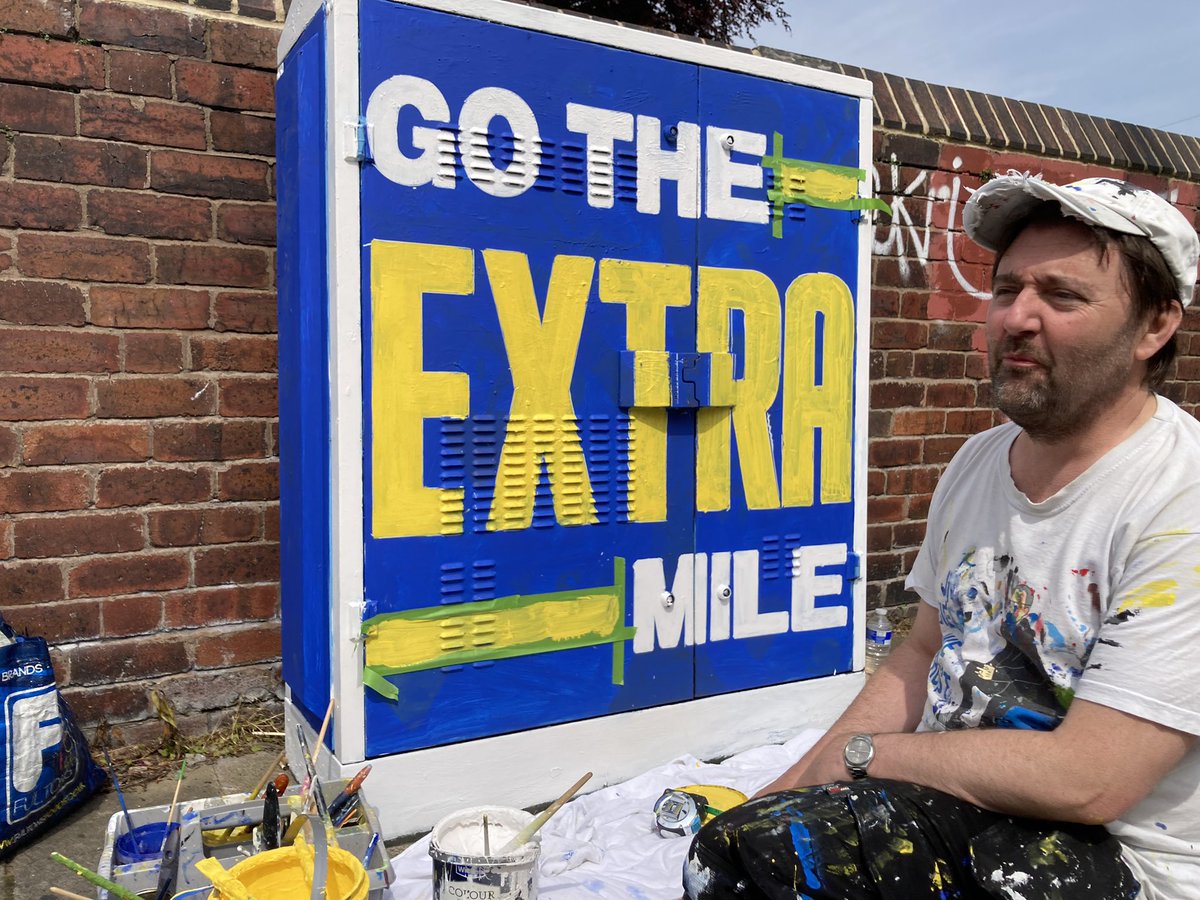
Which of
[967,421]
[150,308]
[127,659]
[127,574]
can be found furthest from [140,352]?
[967,421]

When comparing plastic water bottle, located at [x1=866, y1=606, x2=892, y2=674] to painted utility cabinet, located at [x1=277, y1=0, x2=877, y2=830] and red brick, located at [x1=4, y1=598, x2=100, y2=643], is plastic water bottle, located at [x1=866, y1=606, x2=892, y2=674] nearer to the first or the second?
painted utility cabinet, located at [x1=277, y1=0, x2=877, y2=830]

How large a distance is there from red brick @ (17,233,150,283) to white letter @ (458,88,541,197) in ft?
3.91

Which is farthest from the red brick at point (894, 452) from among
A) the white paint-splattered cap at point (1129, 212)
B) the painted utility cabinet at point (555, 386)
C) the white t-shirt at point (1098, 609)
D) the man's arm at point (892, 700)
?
the white paint-splattered cap at point (1129, 212)

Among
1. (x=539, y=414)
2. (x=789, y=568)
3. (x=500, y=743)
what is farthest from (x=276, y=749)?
(x=789, y=568)

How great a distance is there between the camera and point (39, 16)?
2.90 metres

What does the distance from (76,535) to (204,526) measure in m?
0.39

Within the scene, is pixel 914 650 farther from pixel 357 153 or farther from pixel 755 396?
pixel 357 153

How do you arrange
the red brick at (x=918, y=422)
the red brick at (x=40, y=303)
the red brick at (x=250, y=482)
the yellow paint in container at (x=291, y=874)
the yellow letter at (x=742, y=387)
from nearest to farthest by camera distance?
the yellow paint in container at (x=291, y=874), the red brick at (x=40, y=303), the yellow letter at (x=742, y=387), the red brick at (x=250, y=482), the red brick at (x=918, y=422)

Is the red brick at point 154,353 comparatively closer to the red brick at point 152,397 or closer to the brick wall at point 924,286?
the red brick at point 152,397

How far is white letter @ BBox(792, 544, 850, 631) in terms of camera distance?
338 cm

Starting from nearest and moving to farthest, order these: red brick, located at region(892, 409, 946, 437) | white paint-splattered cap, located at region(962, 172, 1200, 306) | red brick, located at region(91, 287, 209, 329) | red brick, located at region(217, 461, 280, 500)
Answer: white paint-splattered cap, located at region(962, 172, 1200, 306) < red brick, located at region(91, 287, 209, 329) < red brick, located at region(217, 461, 280, 500) < red brick, located at region(892, 409, 946, 437)

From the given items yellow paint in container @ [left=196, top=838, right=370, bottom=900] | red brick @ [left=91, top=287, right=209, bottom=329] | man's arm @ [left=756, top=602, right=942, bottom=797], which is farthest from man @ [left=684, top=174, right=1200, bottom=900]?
red brick @ [left=91, top=287, right=209, bottom=329]

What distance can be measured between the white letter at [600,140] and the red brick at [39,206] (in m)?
1.62

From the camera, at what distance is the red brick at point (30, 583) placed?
9.72 ft
